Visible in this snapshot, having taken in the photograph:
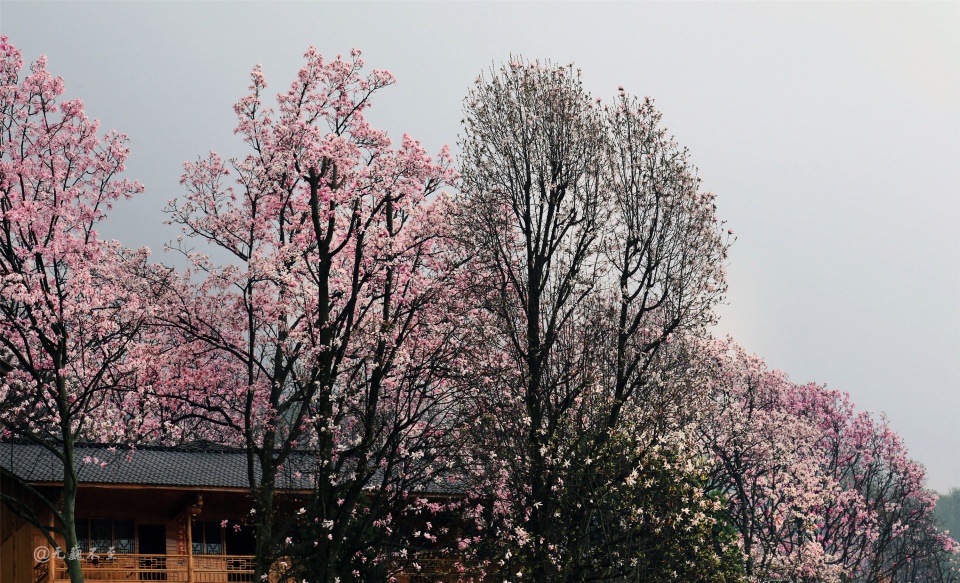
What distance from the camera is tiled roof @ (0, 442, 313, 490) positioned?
2609 cm

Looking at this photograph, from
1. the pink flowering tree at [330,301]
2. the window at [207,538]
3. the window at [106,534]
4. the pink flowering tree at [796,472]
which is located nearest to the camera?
the pink flowering tree at [330,301]

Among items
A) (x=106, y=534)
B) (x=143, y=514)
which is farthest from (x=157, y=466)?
(x=106, y=534)

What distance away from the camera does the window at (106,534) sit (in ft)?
91.9

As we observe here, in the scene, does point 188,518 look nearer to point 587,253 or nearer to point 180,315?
point 180,315

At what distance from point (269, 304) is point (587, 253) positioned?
7.22 meters

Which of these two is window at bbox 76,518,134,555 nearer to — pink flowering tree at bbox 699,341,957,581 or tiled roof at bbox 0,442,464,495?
tiled roof at bbox 0,442,464,495

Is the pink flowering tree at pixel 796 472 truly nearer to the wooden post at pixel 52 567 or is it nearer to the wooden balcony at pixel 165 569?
the wooden balcony at pixel 165 569

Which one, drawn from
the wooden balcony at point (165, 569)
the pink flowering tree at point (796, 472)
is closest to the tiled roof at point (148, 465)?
the wooden balcony at point (165, 569)

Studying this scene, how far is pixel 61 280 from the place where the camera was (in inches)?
856

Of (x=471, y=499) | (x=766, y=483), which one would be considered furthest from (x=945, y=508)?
(x=471, y=499)

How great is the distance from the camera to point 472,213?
927 inches

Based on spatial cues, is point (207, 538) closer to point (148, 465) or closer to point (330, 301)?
point (148, 465)

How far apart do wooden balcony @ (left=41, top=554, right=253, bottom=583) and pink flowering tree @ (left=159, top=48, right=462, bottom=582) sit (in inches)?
186

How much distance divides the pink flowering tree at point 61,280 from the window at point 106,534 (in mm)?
4355
